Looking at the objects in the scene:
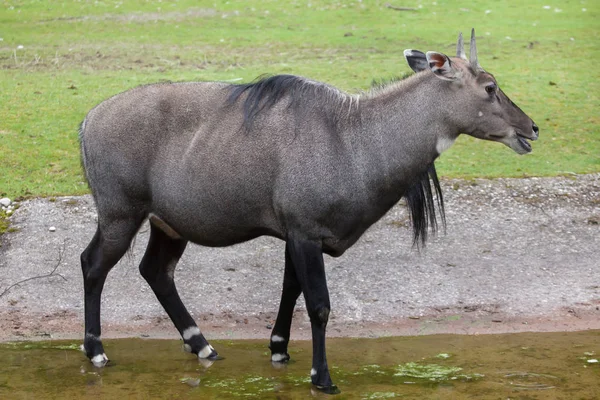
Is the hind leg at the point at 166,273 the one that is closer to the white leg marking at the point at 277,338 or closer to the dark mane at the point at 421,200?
the white leg marking at the point at 277,338

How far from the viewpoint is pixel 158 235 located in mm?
8672

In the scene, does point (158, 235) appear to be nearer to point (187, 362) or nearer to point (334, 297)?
point (187, 362)

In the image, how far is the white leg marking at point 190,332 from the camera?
8.41 metres

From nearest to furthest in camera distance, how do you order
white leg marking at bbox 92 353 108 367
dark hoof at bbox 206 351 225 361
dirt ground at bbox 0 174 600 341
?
1. white leg marking at bbox 92 353 108 367
2. dark hoof at bbox 206 351 225 361
3. dirt ground at bbox 0 174 600 341

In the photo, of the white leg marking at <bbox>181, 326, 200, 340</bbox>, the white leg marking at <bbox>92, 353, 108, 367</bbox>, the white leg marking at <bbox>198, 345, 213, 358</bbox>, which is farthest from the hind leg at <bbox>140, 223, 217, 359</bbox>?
the white leg marking at <bbox>92, 353, 108, 367</bbox>

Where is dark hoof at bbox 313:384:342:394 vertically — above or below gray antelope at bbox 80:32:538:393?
below

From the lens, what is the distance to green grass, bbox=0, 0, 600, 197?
12547 millimetres

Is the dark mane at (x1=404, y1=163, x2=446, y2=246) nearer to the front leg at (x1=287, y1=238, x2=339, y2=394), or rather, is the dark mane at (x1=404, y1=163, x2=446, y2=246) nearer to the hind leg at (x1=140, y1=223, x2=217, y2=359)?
the front leg at (x1=287, y1=238, x2=339, y2=394)

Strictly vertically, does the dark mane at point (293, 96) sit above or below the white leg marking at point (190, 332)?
above

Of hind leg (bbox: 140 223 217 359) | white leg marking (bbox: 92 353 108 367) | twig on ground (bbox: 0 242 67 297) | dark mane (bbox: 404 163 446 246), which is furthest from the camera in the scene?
twig on ground (bbox: 0 242 67 297)

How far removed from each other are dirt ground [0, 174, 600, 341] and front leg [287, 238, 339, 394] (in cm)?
118

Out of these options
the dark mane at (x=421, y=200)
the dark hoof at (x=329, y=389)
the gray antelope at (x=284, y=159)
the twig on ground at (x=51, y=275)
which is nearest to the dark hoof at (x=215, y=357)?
the gray antelope at (x=284, y=159)

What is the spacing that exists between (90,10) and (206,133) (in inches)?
506

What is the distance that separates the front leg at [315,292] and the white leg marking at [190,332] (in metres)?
1.15
